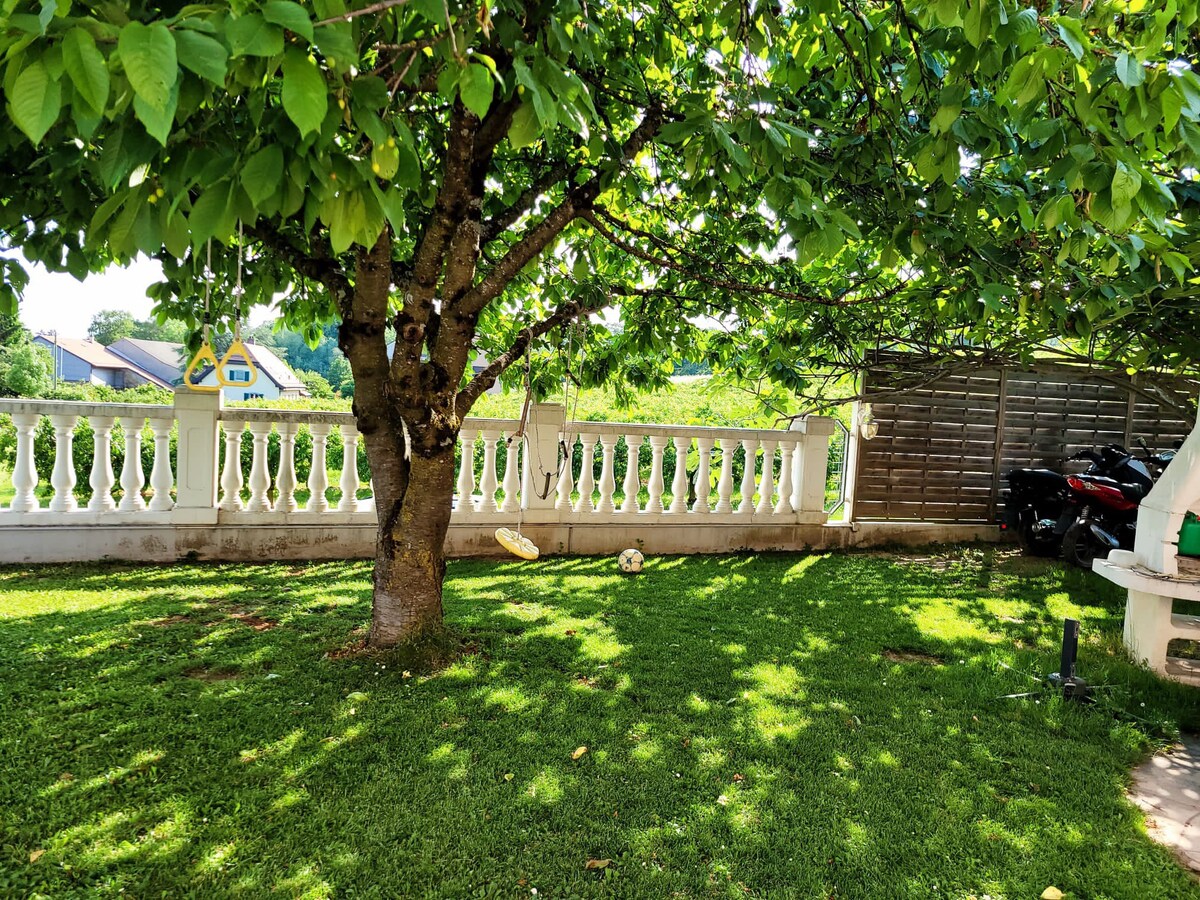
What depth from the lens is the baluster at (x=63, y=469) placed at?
5.63 m

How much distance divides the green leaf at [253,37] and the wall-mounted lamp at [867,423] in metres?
7.61

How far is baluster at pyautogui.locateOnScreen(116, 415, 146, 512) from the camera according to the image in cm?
584

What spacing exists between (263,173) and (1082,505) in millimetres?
8081

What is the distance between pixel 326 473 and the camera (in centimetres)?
701

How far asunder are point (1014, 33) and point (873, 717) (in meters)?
3.00

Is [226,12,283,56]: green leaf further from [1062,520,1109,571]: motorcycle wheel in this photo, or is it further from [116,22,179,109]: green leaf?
[1062,520,1109,571]: motorcycle wheel

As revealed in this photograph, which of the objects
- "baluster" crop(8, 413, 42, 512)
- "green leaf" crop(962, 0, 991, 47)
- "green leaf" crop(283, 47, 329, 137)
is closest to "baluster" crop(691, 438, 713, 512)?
"green leaf" crop(962, 0, 991, 47)

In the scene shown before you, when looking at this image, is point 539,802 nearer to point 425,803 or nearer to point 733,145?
point 425,803

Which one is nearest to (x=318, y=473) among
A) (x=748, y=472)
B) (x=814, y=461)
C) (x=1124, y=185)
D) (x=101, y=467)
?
(x=101, y=467)

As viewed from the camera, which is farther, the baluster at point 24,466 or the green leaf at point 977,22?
the baluster at point 24,466

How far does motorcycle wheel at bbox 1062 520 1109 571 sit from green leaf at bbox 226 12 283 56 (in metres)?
8.14

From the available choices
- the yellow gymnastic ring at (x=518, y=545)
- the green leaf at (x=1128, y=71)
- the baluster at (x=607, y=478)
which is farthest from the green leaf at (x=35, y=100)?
the baluster at (x=607, y=478)

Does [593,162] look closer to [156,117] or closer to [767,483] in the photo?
[156,117]

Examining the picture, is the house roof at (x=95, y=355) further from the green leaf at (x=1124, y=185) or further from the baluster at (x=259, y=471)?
the green leaf at (x=1124, y=185)
